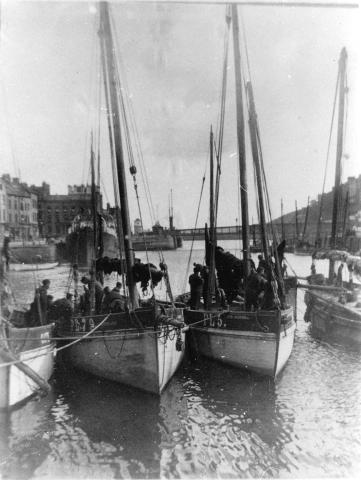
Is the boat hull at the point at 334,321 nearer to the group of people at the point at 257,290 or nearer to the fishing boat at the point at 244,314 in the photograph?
the fishing boat at the point at 244,314

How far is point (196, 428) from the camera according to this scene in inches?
344

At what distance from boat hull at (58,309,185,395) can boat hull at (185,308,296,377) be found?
1.33 metres

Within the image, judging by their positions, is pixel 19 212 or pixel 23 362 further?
pixel 19 212

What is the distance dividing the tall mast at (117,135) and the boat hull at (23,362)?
2.78 m

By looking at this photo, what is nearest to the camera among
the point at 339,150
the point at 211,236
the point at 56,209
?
the point at 211,236

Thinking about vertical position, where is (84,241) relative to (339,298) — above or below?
above

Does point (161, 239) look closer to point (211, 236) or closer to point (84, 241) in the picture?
point (84, 241)

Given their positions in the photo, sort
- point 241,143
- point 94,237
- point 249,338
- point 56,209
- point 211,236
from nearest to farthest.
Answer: point 249,338 → point 241,143 → point 211,236 → point 94,237 → point 56,209

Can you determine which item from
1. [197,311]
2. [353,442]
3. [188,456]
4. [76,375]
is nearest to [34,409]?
[76,375]

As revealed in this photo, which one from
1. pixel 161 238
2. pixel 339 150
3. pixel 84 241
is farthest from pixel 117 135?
pixel 161 238

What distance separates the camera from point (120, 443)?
8.02 meters

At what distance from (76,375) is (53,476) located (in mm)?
4797

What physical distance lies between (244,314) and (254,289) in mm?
1287

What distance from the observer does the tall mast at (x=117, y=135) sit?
11.4 meters
